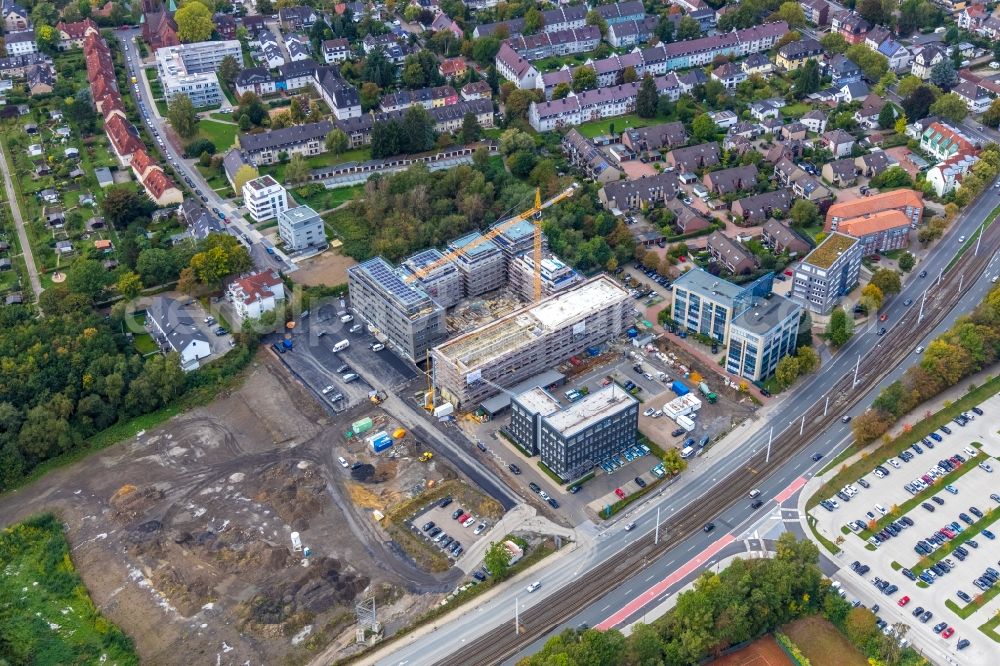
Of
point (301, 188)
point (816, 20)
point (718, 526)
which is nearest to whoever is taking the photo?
point (718, 526)

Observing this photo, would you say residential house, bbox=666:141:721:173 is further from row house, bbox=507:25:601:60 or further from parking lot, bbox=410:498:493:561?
parking lot, bbox=410:498:493:561

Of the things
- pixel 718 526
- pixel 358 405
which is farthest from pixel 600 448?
pixel 358 405

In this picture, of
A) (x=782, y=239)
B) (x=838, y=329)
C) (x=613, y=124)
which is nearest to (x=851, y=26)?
(x=613, y=124)

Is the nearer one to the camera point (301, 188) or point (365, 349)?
point (365, 349)

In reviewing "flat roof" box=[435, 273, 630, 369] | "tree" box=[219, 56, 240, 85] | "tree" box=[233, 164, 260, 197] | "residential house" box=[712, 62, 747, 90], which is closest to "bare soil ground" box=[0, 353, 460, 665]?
"flat roof" box=[435, 273, 630, 369]

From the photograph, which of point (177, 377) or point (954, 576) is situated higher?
point (177, 377)

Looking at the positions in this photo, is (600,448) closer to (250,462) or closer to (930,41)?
(250,462)

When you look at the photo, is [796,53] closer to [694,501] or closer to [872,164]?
[872,164]
